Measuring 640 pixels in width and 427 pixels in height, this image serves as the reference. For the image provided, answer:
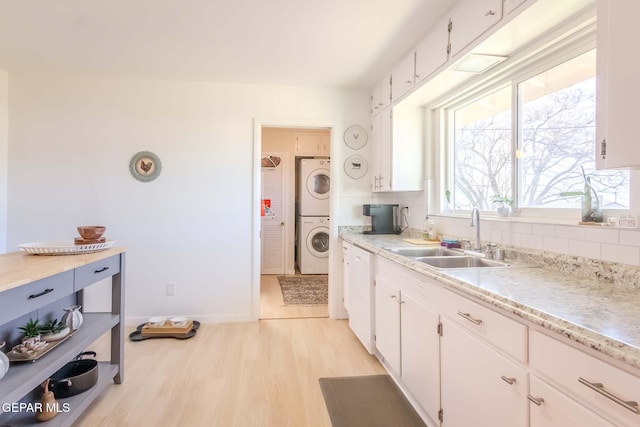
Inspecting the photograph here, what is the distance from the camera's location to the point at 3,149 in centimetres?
323

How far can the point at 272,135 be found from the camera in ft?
19.0

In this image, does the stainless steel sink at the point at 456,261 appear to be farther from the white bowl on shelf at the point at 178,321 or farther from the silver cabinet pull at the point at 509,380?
the white bowl on shelf at the point at 178,321

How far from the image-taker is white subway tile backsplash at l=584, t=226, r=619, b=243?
1410 millimetres

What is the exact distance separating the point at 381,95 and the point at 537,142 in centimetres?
166

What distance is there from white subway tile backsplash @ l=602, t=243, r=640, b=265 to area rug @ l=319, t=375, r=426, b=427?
1221 mm

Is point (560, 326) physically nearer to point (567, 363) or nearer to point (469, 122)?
point (567, 363)

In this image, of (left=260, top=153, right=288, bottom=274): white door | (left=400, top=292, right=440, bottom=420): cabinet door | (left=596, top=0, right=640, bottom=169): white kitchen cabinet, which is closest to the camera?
(left=596, top=0, right=640, bottom=169): white kitchen cabinet

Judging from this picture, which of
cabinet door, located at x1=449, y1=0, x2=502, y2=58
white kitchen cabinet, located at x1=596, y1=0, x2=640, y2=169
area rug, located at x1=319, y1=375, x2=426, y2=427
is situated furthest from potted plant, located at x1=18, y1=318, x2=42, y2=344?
cabinet door, located at x1=449, y1=0, x2=502, y2=58

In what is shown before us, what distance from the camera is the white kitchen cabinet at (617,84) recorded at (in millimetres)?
985

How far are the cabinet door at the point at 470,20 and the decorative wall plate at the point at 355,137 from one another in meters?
1.64

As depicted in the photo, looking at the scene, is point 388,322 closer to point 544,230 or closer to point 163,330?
point 544,230

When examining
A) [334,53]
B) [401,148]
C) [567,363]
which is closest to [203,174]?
[334,53]

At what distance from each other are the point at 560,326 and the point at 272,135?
532 cm

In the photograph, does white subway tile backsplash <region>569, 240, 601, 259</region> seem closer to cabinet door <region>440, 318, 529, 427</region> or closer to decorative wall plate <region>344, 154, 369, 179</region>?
cabinet door <region>440, 318, 529, 427</region>
